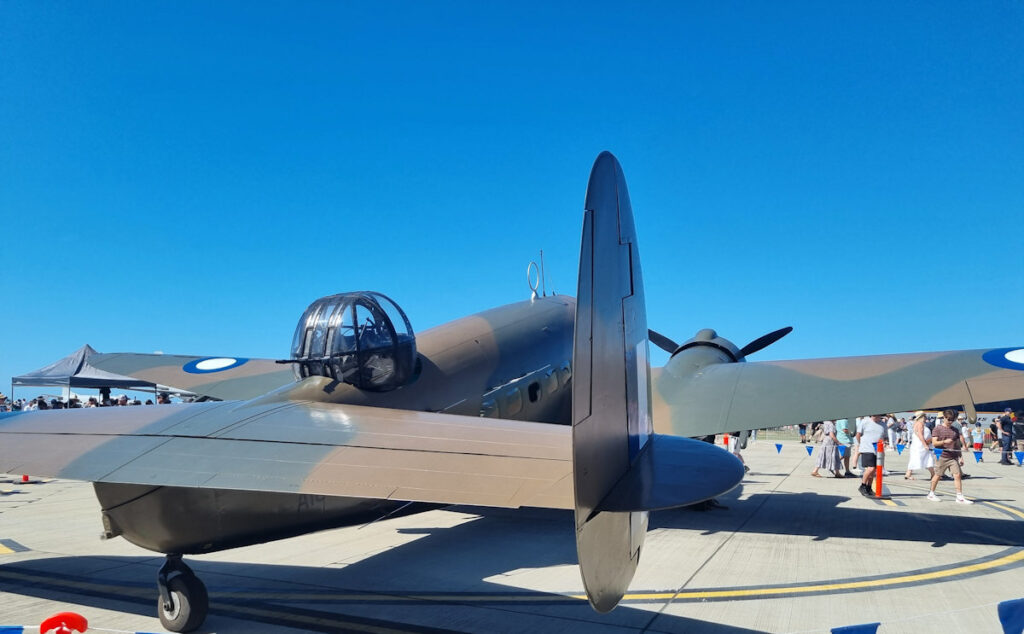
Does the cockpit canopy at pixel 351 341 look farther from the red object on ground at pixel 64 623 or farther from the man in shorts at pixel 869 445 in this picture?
the man in shorts at pixel 869 445

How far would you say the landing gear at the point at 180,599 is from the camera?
595 cm

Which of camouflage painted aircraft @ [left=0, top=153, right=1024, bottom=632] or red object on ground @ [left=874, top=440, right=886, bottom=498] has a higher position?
camouflage painted aircraft @ [left=0, top=153, right=1024, bottom=632]

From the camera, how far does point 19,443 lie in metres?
5.98

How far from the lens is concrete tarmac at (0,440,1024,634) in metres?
6.35

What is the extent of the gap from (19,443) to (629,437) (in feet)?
18.7

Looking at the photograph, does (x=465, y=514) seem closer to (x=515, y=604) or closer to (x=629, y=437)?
(x=515, y=604)

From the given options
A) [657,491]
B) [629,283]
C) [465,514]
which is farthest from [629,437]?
[465,514]

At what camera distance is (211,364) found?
15.6 metres

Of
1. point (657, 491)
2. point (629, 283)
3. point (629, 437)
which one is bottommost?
point (657, 491)

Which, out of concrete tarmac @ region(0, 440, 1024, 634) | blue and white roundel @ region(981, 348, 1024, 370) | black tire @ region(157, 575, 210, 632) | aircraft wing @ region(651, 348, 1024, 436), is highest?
blue and white roundel @ region(981, 348, 1024, 370)

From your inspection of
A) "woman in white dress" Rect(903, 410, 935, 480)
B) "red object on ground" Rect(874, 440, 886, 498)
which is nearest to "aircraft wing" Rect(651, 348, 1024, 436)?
"red object on ground" Rect(874, 440, 886, 498)

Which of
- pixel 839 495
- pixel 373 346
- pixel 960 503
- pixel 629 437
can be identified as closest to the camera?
pixel 629 437

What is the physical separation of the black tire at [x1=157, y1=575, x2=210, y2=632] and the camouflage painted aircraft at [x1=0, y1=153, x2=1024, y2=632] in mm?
17

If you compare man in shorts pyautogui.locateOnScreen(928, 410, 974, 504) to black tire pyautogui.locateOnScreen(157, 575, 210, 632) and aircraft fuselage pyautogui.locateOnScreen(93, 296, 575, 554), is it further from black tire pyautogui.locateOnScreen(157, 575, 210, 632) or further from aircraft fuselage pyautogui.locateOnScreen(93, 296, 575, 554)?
black tire pyautogui.locateOnScreen(157, 575, 210, 632)
